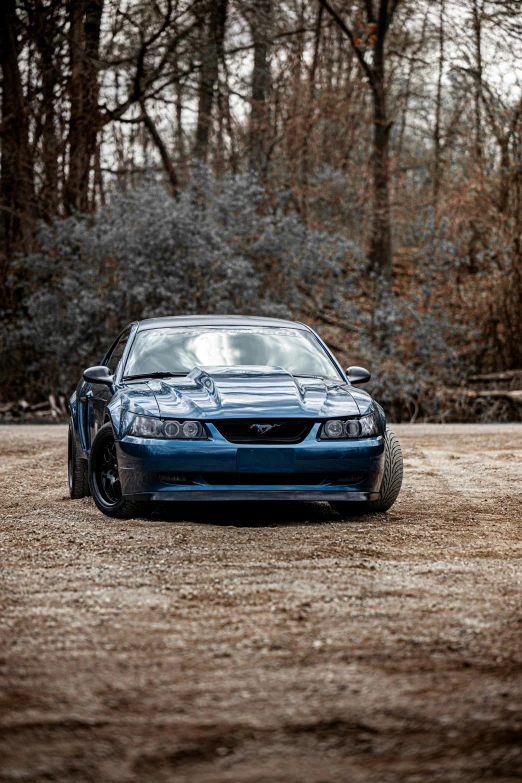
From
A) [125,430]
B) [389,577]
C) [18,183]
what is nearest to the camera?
[389,577]

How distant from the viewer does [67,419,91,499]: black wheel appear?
9.06 meters

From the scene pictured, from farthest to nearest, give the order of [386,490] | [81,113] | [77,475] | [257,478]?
[81,113]
[77,475]
[386,490]
[257,478]

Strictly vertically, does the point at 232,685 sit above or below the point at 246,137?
below

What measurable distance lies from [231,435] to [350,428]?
2.62 feet

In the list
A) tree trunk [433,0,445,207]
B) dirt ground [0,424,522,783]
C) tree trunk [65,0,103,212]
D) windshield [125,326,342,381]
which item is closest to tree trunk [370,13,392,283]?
tree trunk [433,0,445,207]

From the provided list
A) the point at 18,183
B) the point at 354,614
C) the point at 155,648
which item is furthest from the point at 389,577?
the point at 18,183

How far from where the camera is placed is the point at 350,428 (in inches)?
299

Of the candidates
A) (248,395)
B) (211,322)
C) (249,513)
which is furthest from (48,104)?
(248,395)

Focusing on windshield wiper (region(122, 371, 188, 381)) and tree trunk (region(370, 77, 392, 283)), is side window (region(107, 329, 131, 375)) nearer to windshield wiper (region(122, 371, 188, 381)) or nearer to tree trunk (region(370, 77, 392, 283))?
windshield wiper (region(122, 371, 188, 381))

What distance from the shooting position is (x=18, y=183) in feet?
72.4

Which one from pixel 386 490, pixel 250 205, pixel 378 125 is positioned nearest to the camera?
pixel 386 490

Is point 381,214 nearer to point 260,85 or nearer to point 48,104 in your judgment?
point 260,85

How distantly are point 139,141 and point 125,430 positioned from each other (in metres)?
27.4

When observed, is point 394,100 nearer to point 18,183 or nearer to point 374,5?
point 374,5
